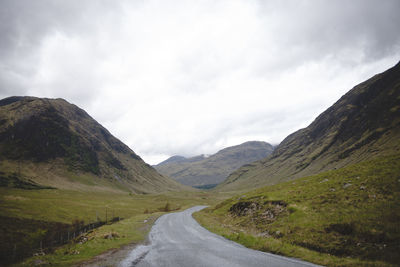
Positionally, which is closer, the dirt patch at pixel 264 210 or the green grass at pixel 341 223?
the green grass at pixel 341 223

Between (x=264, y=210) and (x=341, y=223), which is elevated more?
(x=341, y=223)

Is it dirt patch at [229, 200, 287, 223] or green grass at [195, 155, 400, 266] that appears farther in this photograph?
dirt patch at [229, 200, 287, 223]

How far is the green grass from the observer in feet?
43.6

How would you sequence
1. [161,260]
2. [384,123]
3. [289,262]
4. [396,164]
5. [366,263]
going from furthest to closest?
1. [384,123]
2. [396,164]
3. [161,260]
4. [289,262]
5. [366,263]

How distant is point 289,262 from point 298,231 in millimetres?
7676

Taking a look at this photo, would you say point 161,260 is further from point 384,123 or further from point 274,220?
point 384,123

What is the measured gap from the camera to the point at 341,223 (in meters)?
17.1

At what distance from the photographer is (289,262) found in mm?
12820

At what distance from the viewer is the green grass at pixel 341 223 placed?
523 inches

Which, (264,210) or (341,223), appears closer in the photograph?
(341,223)

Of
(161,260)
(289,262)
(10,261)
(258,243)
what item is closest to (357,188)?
(258,243)

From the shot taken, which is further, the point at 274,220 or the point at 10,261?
the point at 10,261

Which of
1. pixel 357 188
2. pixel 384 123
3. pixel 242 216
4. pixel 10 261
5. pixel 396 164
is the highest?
pixel 384 123

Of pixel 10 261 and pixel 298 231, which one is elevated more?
pixel 298 231
